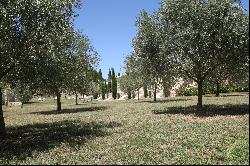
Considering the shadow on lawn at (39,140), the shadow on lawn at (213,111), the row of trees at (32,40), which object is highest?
the row of trees at (32,40)

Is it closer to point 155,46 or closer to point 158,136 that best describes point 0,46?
point 158,136

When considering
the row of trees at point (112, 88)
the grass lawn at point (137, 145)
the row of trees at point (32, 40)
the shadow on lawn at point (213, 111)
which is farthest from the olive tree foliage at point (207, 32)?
the row of trees at point (112, 88)

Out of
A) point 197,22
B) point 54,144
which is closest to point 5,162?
point 54,144

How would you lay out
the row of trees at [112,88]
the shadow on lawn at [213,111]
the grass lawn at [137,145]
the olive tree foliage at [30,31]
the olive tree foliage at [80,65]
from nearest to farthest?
the grass lawn at [137,145]
the olive tree foliage at [30,31]
the shadow on lawn at [213,111]
the olive tree foliage at [80,65]
the row of trees at [112,88]

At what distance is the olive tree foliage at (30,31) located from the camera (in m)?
21.6

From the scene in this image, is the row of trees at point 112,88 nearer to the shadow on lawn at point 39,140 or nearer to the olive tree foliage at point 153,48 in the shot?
the olive tree foliage at point 153,48

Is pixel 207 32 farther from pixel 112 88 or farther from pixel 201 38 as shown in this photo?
pixel 112 88

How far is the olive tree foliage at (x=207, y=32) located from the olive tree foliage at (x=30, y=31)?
12.4 m

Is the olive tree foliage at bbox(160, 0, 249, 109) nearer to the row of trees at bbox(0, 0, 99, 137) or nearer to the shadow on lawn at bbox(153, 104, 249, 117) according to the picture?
the shadow on lawn at bbox(153, 104, 249, 117)

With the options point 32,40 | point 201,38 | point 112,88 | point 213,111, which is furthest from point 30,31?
point 112,88

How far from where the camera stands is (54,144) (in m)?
21.1

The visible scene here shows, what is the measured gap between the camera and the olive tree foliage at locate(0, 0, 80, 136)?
851 inches

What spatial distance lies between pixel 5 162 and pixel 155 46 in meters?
25.8

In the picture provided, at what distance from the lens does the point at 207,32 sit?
32.3 m
